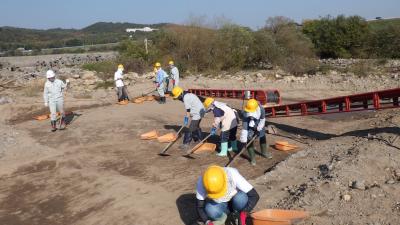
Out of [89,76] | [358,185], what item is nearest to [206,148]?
[358,185]

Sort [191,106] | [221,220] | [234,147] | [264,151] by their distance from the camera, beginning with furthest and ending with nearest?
1. [191,106]
2. [234,147]
3. [264,151]
4. [221,220]

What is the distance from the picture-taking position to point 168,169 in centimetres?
933

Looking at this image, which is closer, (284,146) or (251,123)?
(251,123)

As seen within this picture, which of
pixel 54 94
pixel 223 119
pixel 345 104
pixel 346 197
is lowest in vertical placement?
pixel 346 197

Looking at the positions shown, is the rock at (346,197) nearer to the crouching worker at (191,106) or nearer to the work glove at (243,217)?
the work glove at (243,217)

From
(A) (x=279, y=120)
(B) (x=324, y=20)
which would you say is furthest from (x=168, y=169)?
(B) (x=324, y=20)

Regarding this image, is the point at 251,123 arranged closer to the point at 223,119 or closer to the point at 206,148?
the point at 223,119

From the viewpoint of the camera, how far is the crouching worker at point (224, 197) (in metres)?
5.26

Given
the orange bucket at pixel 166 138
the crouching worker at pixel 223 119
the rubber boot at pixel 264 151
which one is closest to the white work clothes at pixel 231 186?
the crouching worker at pixel 223 119

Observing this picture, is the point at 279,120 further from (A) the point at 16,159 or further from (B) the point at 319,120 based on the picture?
(A) the point at 16,159

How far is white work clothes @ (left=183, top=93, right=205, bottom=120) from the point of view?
403 inches

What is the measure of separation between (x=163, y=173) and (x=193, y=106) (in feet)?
6.31

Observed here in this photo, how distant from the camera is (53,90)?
42.2 ft

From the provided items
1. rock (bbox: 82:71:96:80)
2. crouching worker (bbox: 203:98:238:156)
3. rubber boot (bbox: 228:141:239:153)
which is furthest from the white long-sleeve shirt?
rock (bbox: 82:71:96:80)
